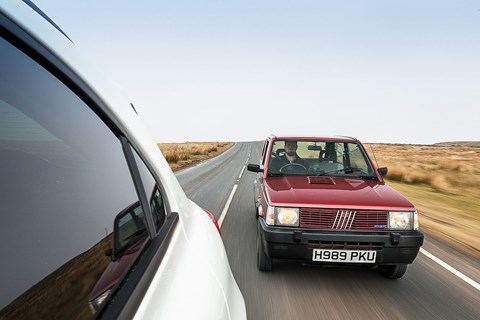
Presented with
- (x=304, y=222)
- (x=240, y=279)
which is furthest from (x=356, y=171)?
(x=240, y=279)

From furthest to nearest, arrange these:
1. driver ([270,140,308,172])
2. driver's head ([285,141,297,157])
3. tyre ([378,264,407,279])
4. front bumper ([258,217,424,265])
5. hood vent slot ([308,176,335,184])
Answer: driver's head ([285,141,297,157]) → driver ([270,140,308,172]) → hood vent slot ([308,176,335,184]) → tyre ([378,264,407,279]) → front bumper ([258,217,424,265])

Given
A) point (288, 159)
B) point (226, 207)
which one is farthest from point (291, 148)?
point (226, 207)

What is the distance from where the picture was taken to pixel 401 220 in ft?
12.9

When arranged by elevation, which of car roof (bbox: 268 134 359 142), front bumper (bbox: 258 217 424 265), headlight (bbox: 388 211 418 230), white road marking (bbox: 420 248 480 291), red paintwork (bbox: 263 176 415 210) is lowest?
white road marking (bbox: 420 248 480 291)

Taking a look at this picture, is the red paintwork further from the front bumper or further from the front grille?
the front bumper

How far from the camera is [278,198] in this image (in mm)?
4109

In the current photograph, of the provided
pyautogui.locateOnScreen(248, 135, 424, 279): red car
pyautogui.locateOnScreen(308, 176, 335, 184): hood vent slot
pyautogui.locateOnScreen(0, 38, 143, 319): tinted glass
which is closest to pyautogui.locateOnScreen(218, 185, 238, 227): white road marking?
pyautogui.locateOnScreen(308, 176, 335, 184): hood vent slot

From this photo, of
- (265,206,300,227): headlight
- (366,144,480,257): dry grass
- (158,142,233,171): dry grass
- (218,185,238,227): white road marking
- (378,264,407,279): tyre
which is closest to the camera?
(265,206,300,227): headlight

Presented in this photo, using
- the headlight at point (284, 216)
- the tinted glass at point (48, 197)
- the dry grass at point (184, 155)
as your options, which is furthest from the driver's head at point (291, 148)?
the dry grass at point (184, 155)

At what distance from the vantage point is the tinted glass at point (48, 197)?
2.42 ft

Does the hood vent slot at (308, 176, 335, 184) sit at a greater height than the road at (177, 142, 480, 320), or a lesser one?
greater

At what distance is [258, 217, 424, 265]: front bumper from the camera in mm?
3844

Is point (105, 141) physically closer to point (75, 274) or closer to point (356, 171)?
point (75, 274)

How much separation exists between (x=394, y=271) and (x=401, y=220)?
72 cm
